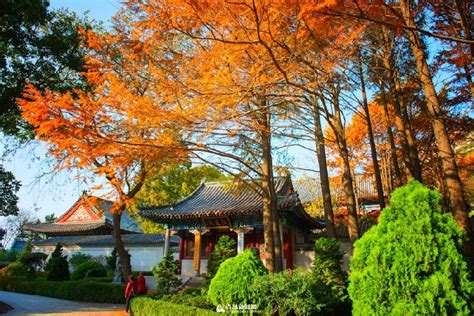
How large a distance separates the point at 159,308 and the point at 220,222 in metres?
7.98

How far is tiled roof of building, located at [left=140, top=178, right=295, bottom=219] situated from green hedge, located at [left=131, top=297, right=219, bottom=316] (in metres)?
5.85

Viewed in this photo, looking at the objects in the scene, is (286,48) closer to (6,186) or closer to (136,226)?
(6,186)

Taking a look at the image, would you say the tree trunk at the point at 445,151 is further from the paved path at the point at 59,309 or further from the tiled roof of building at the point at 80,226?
the tiled roof of building at the point at 80,226

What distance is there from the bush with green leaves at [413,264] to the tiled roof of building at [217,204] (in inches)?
352

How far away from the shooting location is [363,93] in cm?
920

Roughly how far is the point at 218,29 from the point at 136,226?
1151 inches

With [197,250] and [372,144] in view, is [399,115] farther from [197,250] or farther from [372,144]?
[197,250]

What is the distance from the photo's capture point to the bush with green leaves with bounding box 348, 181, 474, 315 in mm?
3678

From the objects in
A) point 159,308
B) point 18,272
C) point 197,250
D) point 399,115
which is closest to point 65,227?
point 18,272

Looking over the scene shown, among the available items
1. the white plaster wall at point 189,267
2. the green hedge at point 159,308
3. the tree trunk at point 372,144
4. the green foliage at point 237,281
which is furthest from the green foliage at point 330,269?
the white plaster wall at point 189,267

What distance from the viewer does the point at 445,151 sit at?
5766mm

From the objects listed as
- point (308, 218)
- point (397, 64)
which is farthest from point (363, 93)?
point (308, 218)

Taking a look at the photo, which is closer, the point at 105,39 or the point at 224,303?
the point at 224,303

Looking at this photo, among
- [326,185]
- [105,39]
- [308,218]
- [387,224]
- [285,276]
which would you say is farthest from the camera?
[308,218]
